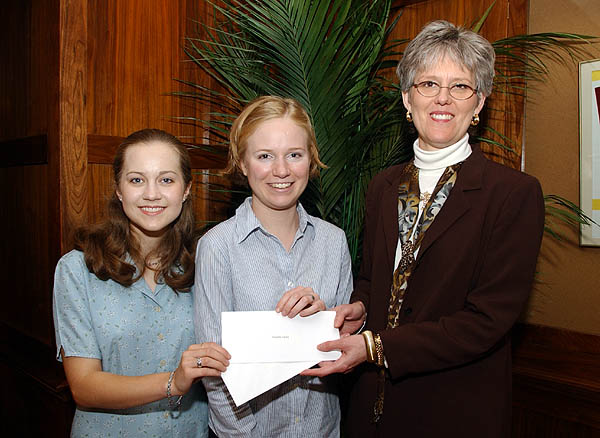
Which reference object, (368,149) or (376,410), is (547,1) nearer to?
(368,149)

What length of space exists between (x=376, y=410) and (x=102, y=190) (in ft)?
5.62

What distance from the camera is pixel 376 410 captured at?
167 centimetres

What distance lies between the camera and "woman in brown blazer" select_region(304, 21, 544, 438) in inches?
57.9

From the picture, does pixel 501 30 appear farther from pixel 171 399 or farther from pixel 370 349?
pixel 171 399

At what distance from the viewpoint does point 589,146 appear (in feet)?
8.61

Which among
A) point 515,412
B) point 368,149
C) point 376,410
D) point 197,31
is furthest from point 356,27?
point 515,412

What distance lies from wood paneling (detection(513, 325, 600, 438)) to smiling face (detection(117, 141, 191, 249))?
6.33 feet

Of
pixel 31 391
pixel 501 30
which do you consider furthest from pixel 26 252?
pixel 501 30

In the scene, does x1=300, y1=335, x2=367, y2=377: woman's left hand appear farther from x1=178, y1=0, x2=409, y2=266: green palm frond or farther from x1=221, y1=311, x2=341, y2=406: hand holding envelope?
x1=178, y1=0, x2=409, y2=266: green palm frond

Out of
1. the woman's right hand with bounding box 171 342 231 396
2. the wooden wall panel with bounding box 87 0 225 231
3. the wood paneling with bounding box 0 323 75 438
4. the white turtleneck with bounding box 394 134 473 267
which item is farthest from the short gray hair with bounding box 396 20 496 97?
the wood paneling with bounding box 0 323 75 438

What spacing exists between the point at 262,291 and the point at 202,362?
0.29 metres

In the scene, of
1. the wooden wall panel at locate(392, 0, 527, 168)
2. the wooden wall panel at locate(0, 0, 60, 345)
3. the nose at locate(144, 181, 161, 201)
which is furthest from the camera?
the wooden wall panel at locate(392, 0, 527, 168)

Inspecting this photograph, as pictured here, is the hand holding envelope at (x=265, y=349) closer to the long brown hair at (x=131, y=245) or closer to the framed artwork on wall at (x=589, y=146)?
the long brown hair at (x=131, y=245)

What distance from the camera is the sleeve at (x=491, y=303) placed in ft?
4.76
